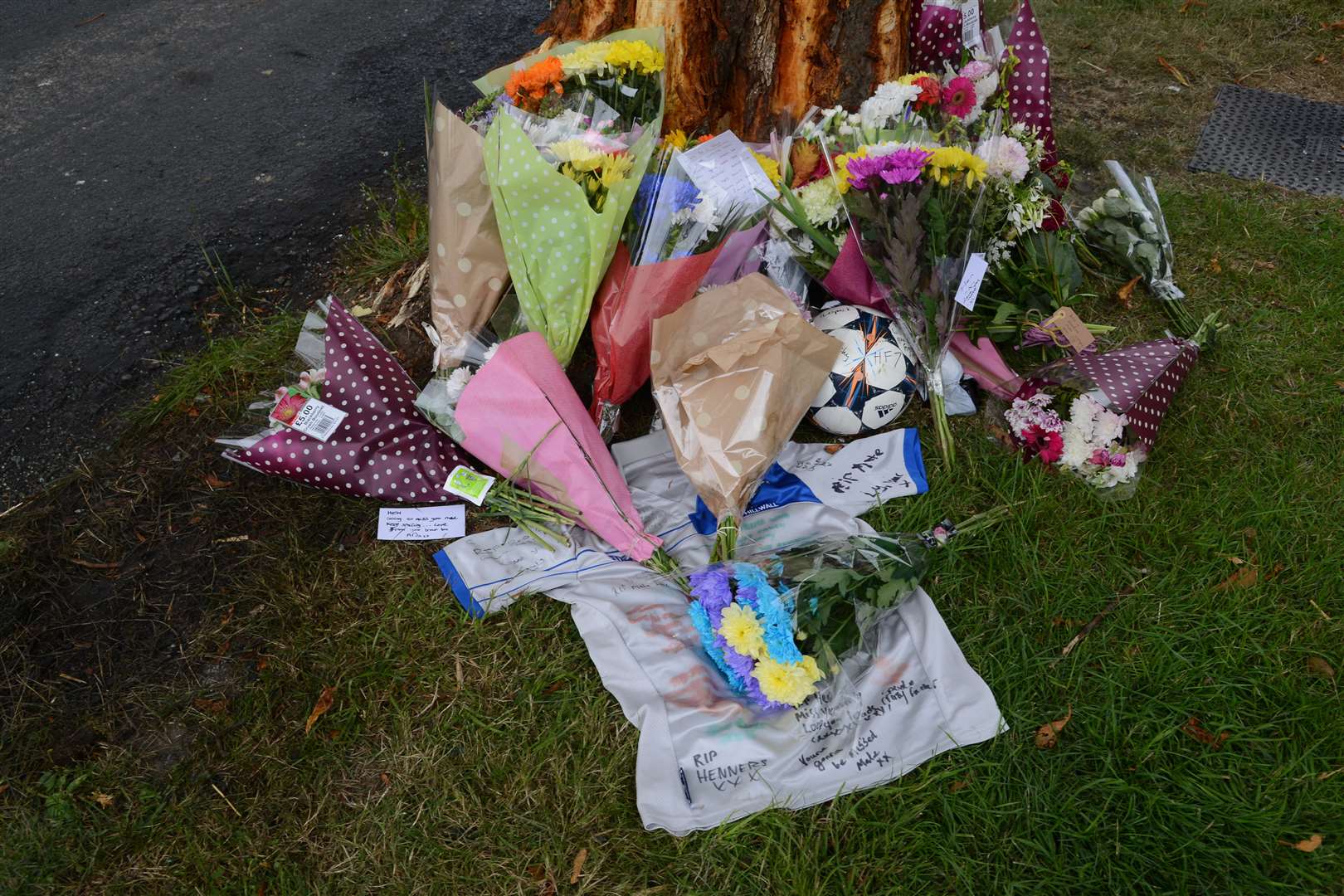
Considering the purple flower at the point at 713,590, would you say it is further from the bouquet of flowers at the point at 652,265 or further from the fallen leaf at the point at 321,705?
the fallen leaf at the point at 321,705

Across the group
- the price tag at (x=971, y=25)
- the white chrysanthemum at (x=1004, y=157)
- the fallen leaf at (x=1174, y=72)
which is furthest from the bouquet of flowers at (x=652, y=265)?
the fallen leaf at (x=1174, y=72)

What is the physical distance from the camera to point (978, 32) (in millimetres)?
3080

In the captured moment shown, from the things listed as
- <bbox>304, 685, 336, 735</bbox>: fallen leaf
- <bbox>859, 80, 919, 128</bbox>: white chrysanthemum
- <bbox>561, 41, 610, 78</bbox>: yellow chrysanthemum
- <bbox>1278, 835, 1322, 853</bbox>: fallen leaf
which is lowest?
<bbox>304, 685, 336, 735</bbox>: fallen leaf

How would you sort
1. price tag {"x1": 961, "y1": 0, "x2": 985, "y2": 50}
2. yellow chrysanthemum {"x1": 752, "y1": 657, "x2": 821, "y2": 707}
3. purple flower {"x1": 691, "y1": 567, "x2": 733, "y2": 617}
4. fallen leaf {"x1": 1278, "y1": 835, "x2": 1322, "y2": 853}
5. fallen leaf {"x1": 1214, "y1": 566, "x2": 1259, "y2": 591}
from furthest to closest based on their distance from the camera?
price tag {"x1": 961, "y1": 0, "x2": 985, "y2": 50} → fallen leaf {"x1": 1214, "y1": 566, "x2": 1259, "y2": 591} → purple flower {"x1": 691, "y1": 567, "x2": 733, "y2": 617} → yellow chrysanthemum {"x1": 752, "y1": 657, "x2": 821, "y2": 707} → fallen leaf {"x1": 1278, "y1": 835, "x2": 1322, "y2": 853}

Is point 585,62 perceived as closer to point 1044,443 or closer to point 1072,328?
point 1072,328

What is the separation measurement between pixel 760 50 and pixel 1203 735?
8.25ft

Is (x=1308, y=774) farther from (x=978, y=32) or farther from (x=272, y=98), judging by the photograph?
(x=272, y=98)

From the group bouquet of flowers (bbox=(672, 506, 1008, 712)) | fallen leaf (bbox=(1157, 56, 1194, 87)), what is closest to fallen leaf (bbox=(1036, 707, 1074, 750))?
bouquet of flowers (bbox=(672, 506, 1008, 712))

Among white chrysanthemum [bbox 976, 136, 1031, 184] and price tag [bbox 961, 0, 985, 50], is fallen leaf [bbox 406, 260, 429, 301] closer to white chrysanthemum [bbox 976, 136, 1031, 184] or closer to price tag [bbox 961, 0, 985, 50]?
white chrysanthemum [bbox 976, 136, 1031, 184]

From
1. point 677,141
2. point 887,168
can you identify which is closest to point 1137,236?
point 887,168

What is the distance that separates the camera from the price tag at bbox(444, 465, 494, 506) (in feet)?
7.64

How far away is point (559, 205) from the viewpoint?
231cm

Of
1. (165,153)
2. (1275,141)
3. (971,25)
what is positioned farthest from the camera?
(165,153)

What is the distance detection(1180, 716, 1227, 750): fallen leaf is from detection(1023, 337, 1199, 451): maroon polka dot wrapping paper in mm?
832
